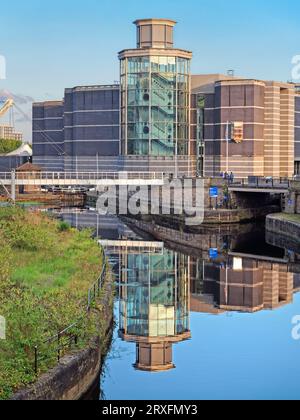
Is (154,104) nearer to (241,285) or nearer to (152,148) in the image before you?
(152,148)

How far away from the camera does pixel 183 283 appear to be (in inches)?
1741

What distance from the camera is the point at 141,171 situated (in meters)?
89.2

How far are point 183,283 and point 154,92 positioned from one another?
4778 cm

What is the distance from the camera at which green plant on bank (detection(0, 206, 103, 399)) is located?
22141 mm

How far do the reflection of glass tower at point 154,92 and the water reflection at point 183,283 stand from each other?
25.1m

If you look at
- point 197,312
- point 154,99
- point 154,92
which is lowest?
point 197,312

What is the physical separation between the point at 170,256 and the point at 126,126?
3844 cm

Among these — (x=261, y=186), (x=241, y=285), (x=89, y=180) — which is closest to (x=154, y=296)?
(x=241, y=285)

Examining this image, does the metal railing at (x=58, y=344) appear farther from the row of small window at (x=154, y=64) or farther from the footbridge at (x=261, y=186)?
the row of small window at (x=154, y=64)

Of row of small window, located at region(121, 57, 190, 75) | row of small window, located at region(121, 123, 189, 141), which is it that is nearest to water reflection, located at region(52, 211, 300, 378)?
row of small window, located at region(121, 123, 189, 141)

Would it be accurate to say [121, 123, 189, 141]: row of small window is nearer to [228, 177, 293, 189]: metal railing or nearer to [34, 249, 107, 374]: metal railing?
[228, 177, 293, 189]: metal railing

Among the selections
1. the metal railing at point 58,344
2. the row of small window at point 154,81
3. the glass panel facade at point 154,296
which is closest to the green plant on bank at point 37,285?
the metal railing at point 58,344

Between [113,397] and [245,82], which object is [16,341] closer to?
[113,397]
